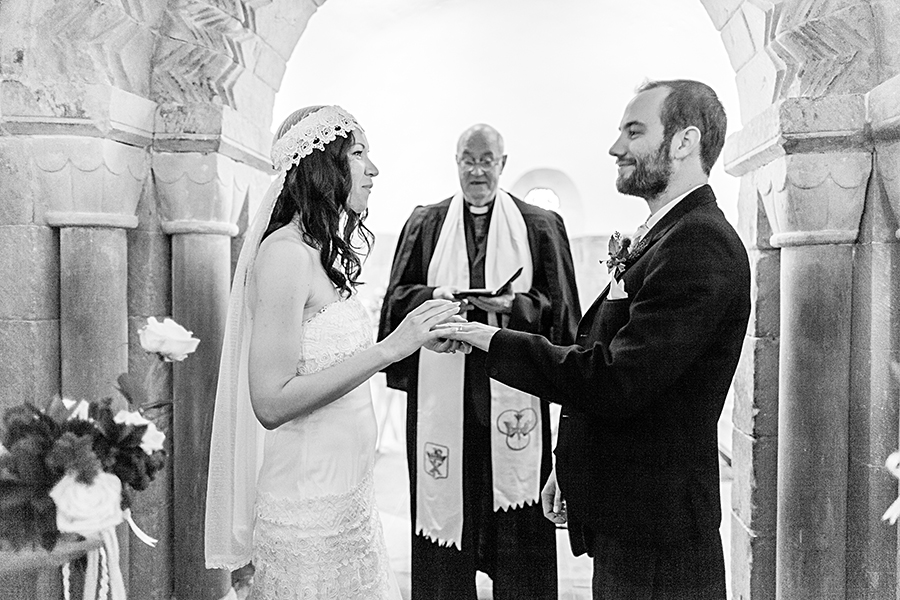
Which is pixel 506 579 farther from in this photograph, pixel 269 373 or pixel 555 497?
pixel 269 373

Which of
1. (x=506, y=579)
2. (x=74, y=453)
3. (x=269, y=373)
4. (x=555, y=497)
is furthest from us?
(x=506, y=579)

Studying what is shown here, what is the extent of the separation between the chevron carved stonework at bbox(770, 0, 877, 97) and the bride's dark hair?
1443 millimetres

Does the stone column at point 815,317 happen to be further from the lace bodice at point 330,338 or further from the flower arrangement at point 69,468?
the flower arrangement at point 69,468

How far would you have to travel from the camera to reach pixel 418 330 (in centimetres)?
189

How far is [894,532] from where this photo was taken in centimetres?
226

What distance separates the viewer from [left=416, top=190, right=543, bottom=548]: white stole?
3105 millimetres

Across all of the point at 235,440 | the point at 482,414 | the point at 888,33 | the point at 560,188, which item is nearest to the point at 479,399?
the point at 482,414

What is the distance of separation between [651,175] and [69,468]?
4.49ft

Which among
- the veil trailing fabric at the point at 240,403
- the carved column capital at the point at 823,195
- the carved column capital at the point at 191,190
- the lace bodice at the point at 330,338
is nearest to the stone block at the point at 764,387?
the carved column capital at the point at 823,195

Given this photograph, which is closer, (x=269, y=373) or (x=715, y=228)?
(x=715, y=228)

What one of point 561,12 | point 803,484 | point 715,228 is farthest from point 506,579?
point 561,12

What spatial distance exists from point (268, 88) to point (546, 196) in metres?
6.79

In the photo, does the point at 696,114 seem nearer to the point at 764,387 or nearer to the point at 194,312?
the point at 764,387

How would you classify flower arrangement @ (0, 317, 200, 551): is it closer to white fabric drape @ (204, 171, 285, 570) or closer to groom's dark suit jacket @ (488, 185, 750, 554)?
white fabric drape @ (204, 171, 285, 570)
